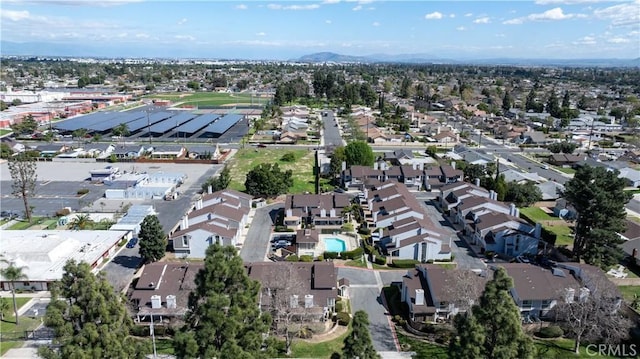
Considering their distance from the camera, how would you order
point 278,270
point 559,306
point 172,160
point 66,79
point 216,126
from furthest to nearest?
point 66,79, point 216,126, point 172,160, point 278,270, point 559,306

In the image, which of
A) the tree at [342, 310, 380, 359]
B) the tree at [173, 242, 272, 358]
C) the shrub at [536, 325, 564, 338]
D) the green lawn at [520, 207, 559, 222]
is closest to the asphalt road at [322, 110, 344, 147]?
the green lawn at [520, 207, 559, 222]

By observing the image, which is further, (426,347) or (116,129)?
(116,129)

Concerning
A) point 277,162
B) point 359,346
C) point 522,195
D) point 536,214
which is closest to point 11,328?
point 359,346

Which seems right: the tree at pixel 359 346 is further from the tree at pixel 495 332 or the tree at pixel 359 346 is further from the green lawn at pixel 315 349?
the green lawn at pixel 315 349

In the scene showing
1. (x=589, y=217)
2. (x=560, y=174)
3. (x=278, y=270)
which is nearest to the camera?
(x=278, y=270)

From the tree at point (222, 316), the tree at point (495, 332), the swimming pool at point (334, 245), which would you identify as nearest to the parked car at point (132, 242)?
the swimming pool at point (334, 245)

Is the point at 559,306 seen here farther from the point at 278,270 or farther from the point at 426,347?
the point at 278,270

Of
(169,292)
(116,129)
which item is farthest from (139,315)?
(116,129)
